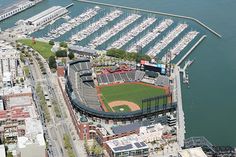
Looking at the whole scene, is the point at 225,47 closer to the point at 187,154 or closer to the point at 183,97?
the point at 183,97

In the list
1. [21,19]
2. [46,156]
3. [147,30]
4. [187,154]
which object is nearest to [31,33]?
[21,19]

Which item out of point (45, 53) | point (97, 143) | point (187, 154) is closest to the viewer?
point (187, 154)

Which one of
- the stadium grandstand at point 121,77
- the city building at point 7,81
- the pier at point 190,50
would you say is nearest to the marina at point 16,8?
the city building at point 7,81

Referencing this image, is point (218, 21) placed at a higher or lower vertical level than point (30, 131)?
higher

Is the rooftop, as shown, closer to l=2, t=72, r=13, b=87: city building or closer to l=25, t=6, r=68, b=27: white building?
l=2, t=72, r=13, b=87: city building

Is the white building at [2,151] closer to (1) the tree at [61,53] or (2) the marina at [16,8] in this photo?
(1) the tree at [61,53]

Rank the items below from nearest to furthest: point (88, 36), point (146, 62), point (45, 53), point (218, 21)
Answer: point (146, 62) → point (45, 53) → point (88, 36) → point (218, 21)

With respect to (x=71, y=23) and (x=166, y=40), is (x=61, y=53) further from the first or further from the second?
(x=166, y=40)

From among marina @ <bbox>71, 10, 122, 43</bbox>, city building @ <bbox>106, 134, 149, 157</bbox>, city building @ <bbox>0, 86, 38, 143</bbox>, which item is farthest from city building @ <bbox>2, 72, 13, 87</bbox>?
marina @ <bbox>71, 10, 122, 43</bbox>
